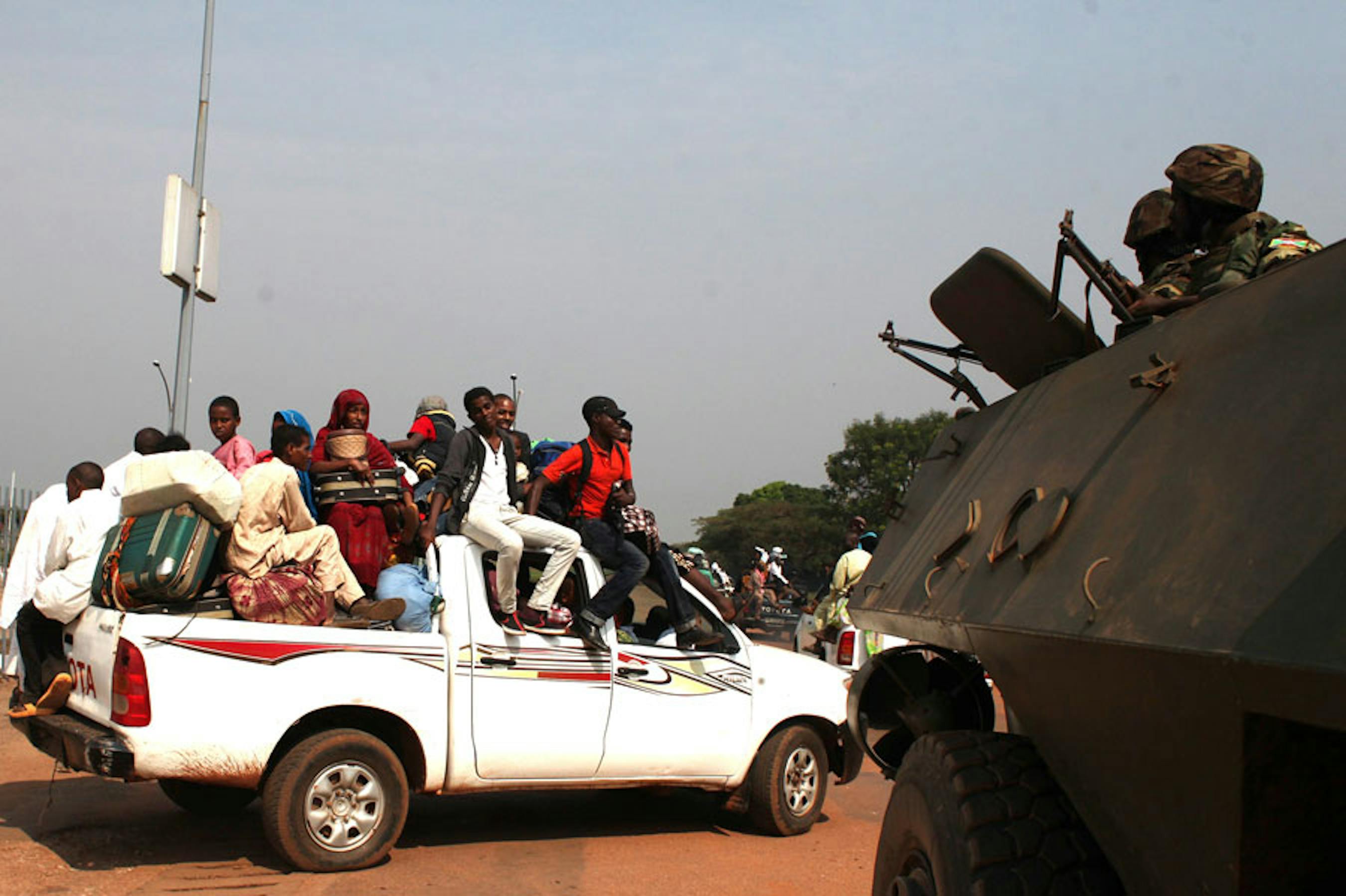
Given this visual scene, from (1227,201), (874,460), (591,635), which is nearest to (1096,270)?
(1227,201)

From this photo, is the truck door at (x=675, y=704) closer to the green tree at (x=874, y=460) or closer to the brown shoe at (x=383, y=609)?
the brown shoe at (x=383, y=609)

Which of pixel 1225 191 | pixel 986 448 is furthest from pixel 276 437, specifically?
pixel 1225 191

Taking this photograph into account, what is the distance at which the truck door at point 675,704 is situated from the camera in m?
7.32

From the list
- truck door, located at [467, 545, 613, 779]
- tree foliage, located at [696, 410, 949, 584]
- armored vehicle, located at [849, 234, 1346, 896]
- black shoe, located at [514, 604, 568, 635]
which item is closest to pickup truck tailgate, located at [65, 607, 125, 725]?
truck door, located at [467, 545, 613, 779]

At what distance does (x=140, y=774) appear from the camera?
599cm

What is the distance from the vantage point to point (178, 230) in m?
9.26

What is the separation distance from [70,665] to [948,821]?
16.9 feet

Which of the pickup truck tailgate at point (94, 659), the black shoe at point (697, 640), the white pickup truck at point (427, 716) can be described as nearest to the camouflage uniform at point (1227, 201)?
the white pickup truck at point (427, 716)

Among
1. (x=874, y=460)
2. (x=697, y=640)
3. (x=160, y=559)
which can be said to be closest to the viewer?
(x=160, y=559)

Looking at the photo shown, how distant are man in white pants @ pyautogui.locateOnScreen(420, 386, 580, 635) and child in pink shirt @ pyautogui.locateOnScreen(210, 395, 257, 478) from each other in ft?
4.67

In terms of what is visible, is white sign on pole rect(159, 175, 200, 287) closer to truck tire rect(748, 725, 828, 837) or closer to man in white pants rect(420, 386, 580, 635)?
man in white pants rect(420, 386, 580, 635)

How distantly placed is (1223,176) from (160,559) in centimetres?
479

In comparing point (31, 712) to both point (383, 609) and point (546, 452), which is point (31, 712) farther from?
point (546, 452)

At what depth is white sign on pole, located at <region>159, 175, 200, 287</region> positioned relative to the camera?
9203mm
